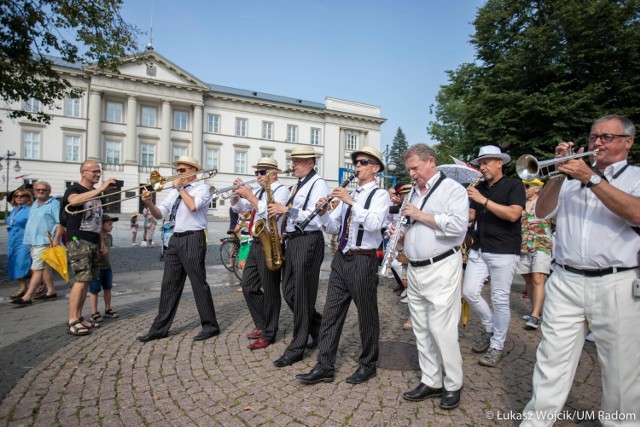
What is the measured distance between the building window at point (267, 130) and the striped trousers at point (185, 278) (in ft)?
157

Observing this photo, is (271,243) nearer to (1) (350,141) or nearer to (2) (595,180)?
(2) (595,180)

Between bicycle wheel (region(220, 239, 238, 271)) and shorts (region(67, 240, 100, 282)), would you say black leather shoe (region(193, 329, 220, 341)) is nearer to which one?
shorts (region(67, 240, 100, 282))

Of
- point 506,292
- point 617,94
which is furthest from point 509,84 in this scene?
point 506,292

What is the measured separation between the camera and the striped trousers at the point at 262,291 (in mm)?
4836

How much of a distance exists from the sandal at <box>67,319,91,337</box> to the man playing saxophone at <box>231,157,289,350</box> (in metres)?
2.07

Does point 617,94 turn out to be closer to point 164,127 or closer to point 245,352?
point 245,352

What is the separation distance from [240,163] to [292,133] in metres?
8.24

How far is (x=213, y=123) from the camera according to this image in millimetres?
48781

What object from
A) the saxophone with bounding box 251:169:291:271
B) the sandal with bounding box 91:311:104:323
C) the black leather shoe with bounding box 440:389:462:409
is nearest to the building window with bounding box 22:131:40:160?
the sandal with bounding box 91:311:104:323

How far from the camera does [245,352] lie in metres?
4.60

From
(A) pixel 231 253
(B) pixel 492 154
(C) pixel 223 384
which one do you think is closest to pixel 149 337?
(C) pixel 223 384

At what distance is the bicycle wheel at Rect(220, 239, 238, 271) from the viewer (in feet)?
34.8

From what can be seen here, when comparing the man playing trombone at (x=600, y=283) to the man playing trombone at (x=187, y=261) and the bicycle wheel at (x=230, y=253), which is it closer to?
the man playing trombone at (x=187, y=261)

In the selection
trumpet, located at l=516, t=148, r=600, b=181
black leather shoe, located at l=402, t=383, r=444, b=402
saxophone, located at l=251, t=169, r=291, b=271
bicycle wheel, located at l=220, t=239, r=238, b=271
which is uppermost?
trumpet, located at l=516, t=148, r=600, b=181
